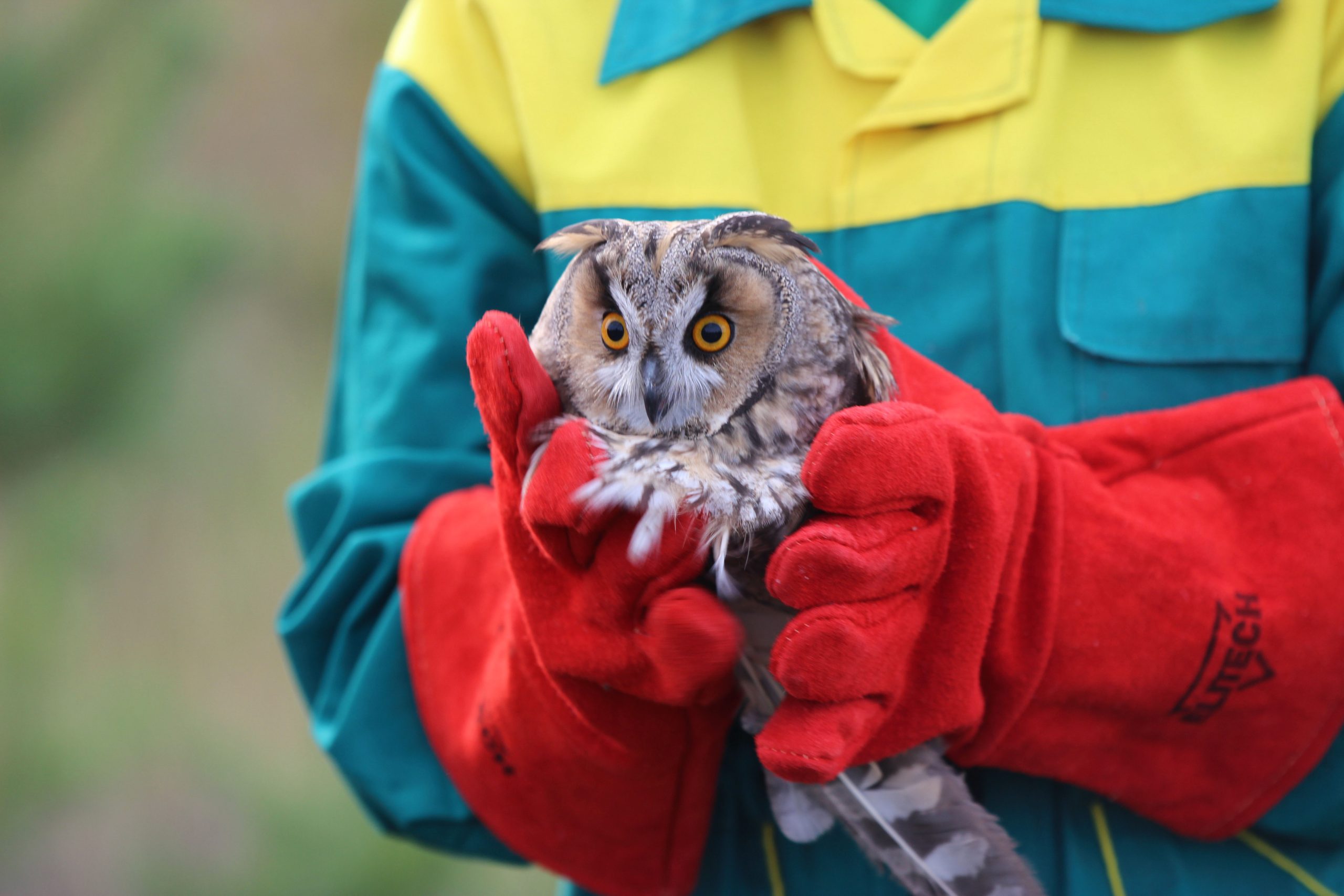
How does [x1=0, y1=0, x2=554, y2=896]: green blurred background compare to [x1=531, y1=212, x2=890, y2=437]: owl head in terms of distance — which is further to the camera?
[x1=0, y1=0, x2=554, y2=896]: green blurred background

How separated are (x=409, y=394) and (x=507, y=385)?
464 millimetres

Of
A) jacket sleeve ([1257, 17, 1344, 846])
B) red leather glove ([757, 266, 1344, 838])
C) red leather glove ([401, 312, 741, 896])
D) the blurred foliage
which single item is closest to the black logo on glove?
red leather glove ([757, 266, 1344, 838])

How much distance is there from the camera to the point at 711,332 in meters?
1.02

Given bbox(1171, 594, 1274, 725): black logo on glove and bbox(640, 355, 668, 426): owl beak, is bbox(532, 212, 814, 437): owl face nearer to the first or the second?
Result: bbox(640, 355, 668, 426): owl beak

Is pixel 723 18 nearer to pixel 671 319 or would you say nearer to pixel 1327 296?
pixel 671 319

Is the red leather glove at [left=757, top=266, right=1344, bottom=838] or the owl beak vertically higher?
the owl beak

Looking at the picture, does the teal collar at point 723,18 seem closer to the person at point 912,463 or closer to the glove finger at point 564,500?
the person at point 912,463

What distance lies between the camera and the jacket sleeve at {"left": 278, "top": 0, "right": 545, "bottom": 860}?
1280 millimetres

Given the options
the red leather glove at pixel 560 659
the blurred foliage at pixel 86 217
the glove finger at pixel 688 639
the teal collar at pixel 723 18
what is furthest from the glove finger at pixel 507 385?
the blurred foliage at pixel 86 217

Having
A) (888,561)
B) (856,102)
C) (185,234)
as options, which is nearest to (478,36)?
(856,102)

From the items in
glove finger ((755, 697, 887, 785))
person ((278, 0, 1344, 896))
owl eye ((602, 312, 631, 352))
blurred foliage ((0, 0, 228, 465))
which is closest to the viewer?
glove finger ((755, 697, 887, 785))

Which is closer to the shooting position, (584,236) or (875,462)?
(875,462)

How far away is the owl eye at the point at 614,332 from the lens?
3.38 feet

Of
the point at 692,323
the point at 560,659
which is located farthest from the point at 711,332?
the point at 560,659
